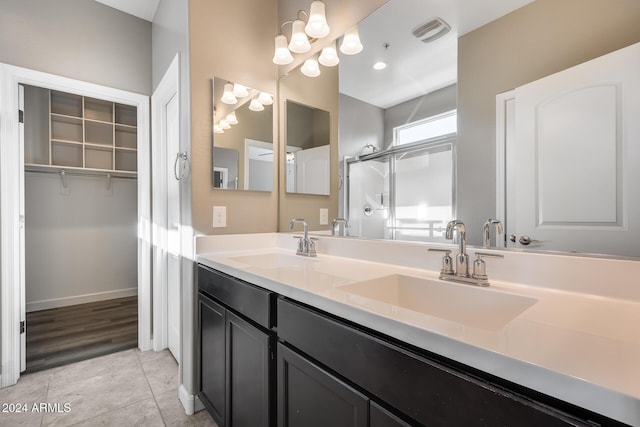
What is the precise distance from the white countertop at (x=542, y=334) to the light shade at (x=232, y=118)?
1124 mm

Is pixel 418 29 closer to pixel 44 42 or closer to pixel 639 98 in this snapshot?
pixel 639 98

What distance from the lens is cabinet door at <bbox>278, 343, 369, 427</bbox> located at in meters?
0.73

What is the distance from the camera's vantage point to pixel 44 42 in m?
2.10

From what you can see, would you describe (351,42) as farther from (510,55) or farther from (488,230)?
(488,230)

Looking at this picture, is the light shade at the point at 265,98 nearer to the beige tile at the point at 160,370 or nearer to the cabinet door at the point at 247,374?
the cabinet door at the point at 247,374

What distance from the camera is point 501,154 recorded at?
102 cm

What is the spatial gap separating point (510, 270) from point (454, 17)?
0.98 metres

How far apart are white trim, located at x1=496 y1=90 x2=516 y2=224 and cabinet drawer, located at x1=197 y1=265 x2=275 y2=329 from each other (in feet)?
2.78

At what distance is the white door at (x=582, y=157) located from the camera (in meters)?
0.79

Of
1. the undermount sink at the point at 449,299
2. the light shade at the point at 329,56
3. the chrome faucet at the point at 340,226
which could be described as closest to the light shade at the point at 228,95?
the light shade at the point at 329,56

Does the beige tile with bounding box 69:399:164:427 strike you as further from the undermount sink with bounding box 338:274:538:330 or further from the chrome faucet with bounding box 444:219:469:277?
the chrome faucet with bounding box 444:219:469:277

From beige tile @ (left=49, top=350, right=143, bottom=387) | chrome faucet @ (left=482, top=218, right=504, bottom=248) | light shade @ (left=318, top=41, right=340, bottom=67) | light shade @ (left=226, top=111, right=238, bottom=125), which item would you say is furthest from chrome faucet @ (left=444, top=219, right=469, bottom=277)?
beige tile @ (left=49, top=350, right=143, bottom=387)

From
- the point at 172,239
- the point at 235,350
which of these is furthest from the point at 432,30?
the point at 172,239

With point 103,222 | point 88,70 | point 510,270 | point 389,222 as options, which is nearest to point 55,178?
point 103,222
